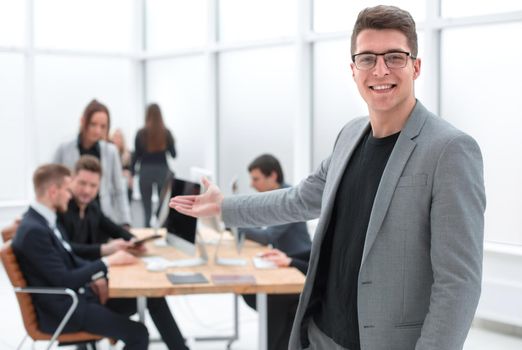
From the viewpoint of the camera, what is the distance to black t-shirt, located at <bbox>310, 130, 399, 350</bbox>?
1.92 m

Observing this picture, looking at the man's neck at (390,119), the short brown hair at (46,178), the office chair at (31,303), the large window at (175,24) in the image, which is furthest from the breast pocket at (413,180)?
the large window at (175,24)

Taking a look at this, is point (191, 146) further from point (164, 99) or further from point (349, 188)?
point (349, 188)

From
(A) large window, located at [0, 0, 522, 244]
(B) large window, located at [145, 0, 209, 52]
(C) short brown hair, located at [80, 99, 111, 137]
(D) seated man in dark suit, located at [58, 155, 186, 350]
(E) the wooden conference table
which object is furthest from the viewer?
(B) large window, located at [145, 0, 209, 52]

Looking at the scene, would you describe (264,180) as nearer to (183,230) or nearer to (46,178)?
(183,230)

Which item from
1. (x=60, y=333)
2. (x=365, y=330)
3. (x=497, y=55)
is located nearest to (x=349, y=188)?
(x=365, y=330)

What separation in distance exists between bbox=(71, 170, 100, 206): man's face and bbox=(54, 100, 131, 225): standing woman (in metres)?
0.90

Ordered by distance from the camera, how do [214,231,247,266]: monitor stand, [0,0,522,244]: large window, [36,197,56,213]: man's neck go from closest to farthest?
[36,197,56,213]: man's neck → [214,231,247,266]: monitor stand → [0,0,522,244]: large window

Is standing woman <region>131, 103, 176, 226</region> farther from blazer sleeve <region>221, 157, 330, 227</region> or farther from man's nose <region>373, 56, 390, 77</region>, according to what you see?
man's nose <region>373, 56, 390, 77</region>

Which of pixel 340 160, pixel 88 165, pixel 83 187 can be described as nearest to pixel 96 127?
pixel 88 165

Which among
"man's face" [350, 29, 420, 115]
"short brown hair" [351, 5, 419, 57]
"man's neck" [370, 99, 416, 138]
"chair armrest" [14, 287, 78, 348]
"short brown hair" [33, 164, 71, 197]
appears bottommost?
"chair armrest" [14, 287, 78, 348]

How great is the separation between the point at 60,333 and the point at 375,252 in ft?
8.62

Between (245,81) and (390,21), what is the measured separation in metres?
6.35

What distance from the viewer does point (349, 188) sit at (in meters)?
1.99

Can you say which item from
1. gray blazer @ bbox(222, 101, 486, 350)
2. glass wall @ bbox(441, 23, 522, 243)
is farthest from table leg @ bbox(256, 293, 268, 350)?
glass wall @ bbox(441, 23, 522, 243)
